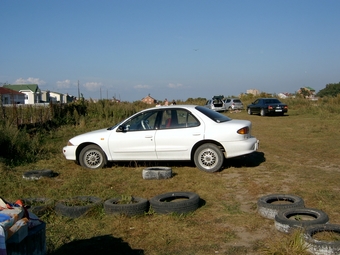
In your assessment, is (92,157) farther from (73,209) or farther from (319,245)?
(319,245)

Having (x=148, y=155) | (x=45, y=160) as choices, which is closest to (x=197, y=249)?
(x=148, y=155)

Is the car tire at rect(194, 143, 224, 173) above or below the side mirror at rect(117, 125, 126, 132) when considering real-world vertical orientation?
below

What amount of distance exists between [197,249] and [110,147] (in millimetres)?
5515

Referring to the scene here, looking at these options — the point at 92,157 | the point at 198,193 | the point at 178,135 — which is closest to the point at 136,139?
the point at 178,135

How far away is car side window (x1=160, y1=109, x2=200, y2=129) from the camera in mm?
9567

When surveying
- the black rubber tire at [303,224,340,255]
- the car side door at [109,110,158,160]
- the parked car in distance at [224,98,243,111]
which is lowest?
the black rubber tire at [303,224,340,255]

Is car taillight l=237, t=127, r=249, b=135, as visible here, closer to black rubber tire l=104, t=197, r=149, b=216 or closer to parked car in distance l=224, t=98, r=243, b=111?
black rubber tire l=104, t=197, r=149, b=216

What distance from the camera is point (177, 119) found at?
9.67 metres

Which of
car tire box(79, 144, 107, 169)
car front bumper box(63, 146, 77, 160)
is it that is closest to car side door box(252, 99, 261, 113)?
car tire box(79, 144, 107, 169)

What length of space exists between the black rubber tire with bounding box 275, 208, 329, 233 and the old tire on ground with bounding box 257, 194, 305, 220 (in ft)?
0.71

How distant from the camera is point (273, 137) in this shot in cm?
1677

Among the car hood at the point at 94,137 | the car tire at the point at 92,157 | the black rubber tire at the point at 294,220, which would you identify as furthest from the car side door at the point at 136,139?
the black rubber tire at the point at 294,220

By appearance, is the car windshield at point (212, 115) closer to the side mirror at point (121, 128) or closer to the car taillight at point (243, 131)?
the car taillight at point (243, 131)

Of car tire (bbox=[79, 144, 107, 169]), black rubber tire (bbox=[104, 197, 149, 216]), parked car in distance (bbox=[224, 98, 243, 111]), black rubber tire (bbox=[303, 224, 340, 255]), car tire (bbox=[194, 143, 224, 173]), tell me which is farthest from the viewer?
parked car in distance (bbox=[224, 98, 243, 111])
